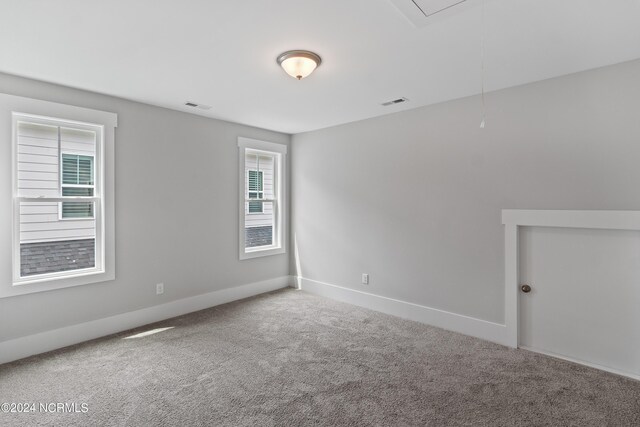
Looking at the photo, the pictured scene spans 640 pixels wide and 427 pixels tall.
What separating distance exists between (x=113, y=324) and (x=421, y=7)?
13.3ft

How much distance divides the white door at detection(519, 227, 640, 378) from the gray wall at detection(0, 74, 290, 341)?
3.59 metres

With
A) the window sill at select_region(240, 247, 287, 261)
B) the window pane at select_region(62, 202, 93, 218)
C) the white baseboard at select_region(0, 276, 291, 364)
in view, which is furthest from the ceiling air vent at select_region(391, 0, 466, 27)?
the white baseboard at select_region(0, 276, 291, 364)

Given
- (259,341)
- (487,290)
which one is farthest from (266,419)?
(487,290)

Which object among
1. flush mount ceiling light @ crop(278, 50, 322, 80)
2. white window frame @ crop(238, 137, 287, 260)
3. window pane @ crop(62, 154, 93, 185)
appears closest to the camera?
flush mount ceiling light @ crop(278, 50, 322, 80)

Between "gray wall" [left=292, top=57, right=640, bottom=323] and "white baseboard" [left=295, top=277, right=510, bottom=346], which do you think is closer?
"gray wall" [left=292, top=57, right=640, bottom=323]

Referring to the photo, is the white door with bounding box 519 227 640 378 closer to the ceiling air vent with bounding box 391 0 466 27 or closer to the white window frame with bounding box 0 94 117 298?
the ceiling air vent with bounding box 391 0 466 27

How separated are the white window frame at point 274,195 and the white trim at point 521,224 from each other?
324 cm

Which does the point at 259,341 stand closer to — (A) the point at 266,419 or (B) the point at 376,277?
(A) the point at 266,419

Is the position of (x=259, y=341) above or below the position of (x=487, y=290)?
below

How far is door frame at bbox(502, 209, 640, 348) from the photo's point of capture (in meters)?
2.78

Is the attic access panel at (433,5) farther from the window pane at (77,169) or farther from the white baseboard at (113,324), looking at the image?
the white baseboard at (113,324)

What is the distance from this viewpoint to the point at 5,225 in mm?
2867

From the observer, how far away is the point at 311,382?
2547mm

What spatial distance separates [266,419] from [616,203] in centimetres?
320
